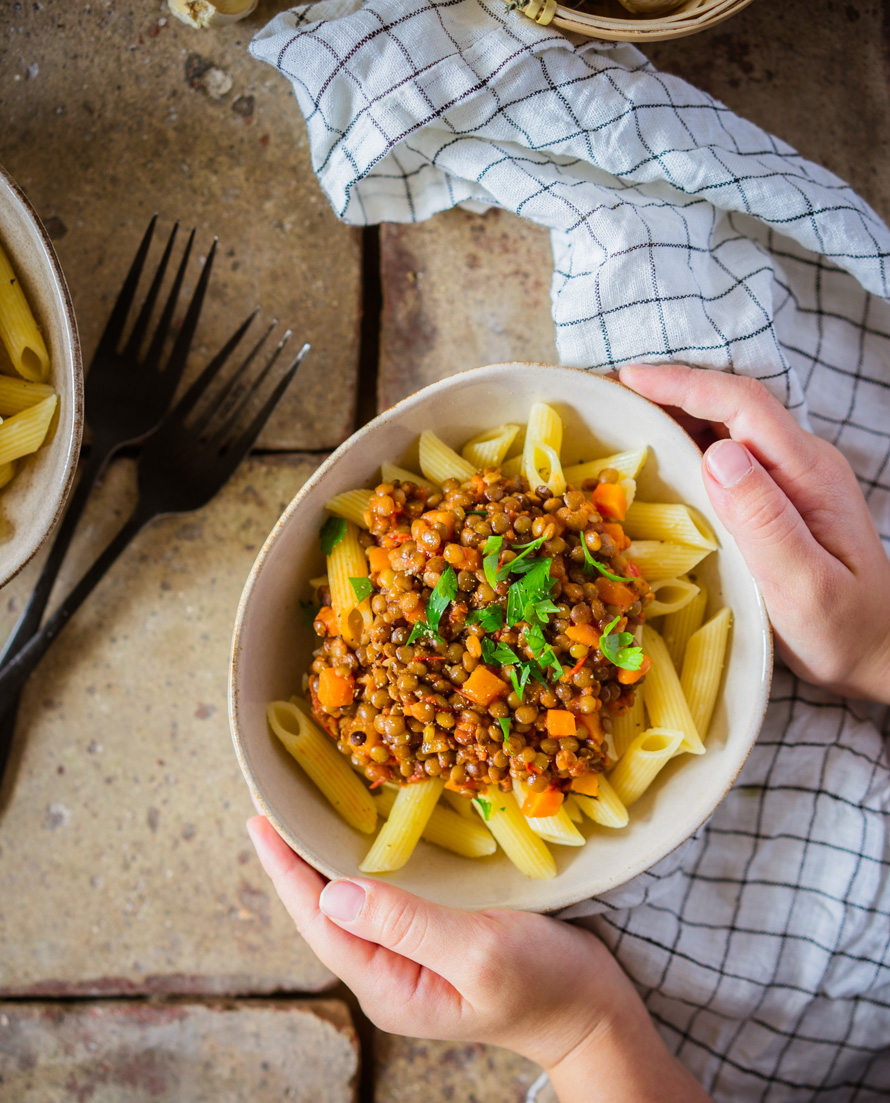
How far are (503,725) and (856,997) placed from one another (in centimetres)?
130

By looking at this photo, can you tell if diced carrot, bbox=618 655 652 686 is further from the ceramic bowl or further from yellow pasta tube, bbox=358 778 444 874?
the ceramic bowl

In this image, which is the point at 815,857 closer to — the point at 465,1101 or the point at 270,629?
the point at 465,1101

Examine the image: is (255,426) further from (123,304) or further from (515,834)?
(515,834)

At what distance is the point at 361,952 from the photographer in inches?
61.8

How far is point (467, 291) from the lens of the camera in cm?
203

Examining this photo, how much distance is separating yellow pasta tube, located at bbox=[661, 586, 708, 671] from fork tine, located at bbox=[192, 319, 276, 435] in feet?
3.44

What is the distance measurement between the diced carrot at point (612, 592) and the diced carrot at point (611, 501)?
14 centimetres

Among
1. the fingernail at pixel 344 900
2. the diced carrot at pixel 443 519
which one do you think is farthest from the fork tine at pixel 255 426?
the fingernail at pixel 344 900

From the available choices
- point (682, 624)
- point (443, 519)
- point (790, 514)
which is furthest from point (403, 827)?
point (790, 514)

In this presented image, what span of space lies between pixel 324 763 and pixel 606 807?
53 cm

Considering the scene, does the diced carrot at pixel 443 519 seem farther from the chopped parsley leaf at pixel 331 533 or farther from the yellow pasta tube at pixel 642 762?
the yellow pasta tube at pixel 642 762

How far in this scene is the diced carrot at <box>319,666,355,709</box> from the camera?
1480 millimetres

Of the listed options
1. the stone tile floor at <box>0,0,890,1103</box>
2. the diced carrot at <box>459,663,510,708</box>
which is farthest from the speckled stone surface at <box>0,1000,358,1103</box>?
the diced carrot at <box>459,663,510,708</box>

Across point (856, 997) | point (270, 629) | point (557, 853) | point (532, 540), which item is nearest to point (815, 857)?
point (856, 997)
